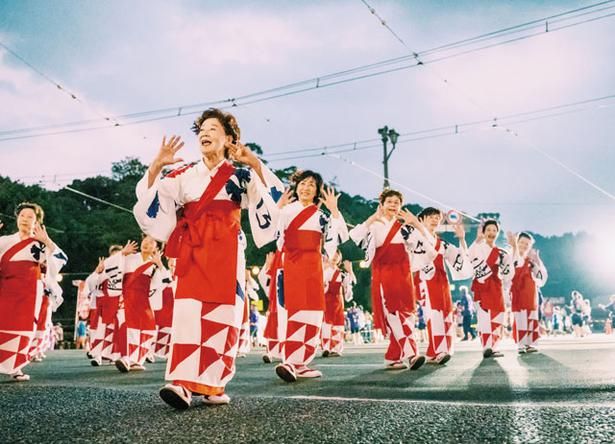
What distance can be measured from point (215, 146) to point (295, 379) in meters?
2.40

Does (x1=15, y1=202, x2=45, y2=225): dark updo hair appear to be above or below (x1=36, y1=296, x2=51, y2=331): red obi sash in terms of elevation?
above

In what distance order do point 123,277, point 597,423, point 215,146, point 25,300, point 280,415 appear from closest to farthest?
point 597,423, point 280,415, point 215,146, point 25,300, point 123,277

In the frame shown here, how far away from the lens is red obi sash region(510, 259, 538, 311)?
9227 mm

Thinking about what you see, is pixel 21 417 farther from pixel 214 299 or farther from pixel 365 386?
pixel 365 386

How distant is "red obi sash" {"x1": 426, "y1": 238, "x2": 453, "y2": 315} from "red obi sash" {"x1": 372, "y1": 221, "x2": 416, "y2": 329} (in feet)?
3.50

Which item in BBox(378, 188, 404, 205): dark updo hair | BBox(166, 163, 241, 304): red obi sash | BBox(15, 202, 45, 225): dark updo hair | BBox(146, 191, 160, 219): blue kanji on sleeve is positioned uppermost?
BBox(378, 188, 404, 205): dark updo hair

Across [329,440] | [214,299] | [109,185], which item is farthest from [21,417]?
[109,185]

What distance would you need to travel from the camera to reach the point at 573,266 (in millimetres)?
46781

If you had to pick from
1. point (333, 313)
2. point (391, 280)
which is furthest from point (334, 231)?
point (333, 313)

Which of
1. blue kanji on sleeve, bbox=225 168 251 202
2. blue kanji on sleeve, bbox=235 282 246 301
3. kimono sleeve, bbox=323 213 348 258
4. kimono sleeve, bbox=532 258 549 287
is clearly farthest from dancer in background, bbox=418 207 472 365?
blue kanji on sleeve, bbox=235 282 246 301

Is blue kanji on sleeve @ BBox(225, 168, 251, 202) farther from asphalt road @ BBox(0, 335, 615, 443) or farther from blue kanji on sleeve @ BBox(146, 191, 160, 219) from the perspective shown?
asphalt road @ BBox(0, 335, 615, 443)

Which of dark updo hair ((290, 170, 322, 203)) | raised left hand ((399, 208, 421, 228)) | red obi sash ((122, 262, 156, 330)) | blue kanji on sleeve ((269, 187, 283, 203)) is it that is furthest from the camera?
red obi sash ((122, 262, 156, 330))

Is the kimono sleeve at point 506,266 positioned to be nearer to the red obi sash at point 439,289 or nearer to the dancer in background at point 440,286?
the dancer in background at point 440,286

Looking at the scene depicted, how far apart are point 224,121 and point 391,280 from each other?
315 centimetres
